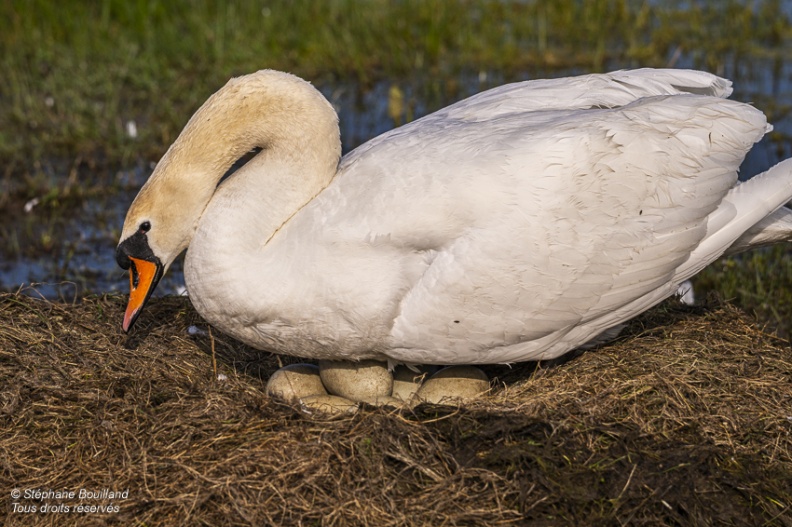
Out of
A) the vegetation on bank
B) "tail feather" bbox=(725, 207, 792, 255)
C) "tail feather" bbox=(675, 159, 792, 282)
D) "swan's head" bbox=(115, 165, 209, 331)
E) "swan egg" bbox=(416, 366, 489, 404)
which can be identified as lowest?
the vegetation on bank

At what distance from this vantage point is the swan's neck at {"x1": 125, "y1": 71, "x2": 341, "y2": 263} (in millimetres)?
4809

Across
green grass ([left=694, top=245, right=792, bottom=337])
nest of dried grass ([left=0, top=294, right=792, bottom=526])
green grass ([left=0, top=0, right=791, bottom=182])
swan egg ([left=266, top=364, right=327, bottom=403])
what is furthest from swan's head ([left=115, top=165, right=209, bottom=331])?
green grass ([left=0, top=0, right=791, bottom=182])

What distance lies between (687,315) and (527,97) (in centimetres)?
141

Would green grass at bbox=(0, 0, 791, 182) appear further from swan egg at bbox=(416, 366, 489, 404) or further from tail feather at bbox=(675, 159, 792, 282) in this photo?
tail feather at bbox=(675, 159, 792, 282)

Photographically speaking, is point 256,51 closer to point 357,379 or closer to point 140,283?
point 140,283

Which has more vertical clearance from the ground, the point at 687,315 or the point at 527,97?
the point at 527,97

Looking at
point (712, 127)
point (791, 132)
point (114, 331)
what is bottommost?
point (791, 132)

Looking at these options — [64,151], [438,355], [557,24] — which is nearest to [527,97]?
[438,355]

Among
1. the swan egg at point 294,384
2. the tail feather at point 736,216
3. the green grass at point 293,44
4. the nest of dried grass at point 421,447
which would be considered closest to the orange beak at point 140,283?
the nest of dried grass at point 421,447

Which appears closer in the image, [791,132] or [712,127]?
[712,127]

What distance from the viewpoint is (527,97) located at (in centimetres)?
540

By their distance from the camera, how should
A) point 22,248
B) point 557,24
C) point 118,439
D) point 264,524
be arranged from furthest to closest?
point 557,24
point 22,248
point 118,439
point 264,524

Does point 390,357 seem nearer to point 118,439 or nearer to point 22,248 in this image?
point 118,439

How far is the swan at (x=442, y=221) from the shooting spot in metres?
4.60
